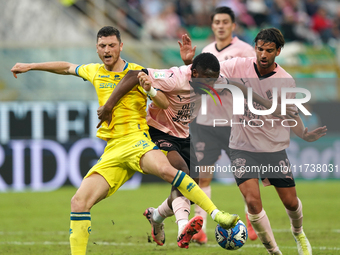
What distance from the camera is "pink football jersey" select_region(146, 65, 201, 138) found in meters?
5.65

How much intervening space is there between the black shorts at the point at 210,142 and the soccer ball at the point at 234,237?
82.8 inches

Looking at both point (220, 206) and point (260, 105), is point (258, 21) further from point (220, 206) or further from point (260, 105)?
point (260, 105)

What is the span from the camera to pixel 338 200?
11.3 meters

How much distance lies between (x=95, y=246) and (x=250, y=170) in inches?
94.1

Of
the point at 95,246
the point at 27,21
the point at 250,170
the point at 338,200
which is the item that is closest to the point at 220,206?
the point at 338,200

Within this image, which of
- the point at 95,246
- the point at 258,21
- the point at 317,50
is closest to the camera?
the point at 95,246

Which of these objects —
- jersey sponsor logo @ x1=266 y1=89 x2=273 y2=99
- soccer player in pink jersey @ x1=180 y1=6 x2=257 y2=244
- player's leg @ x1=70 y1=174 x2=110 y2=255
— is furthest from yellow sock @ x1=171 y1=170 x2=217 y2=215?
soccer player in pink jersey @ x1=180 y1=6 x2=257 y2=244

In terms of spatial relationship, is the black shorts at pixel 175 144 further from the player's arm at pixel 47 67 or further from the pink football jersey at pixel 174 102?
the player's arm at pixel 47 67

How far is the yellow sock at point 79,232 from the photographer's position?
17.2 feet

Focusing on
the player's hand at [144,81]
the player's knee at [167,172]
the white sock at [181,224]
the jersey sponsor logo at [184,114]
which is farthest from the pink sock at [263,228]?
the player's hand at [144,81]

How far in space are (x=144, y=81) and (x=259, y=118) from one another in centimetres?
139

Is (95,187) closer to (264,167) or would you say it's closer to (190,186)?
(190,186)

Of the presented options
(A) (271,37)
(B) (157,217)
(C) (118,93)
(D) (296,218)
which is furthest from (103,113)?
(D) (296,218)

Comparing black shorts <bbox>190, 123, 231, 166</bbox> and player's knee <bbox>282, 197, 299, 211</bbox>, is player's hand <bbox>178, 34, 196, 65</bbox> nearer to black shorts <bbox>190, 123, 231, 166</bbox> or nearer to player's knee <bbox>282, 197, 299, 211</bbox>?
black shorts <bbox>190, 123, 231, 166</bbox>
